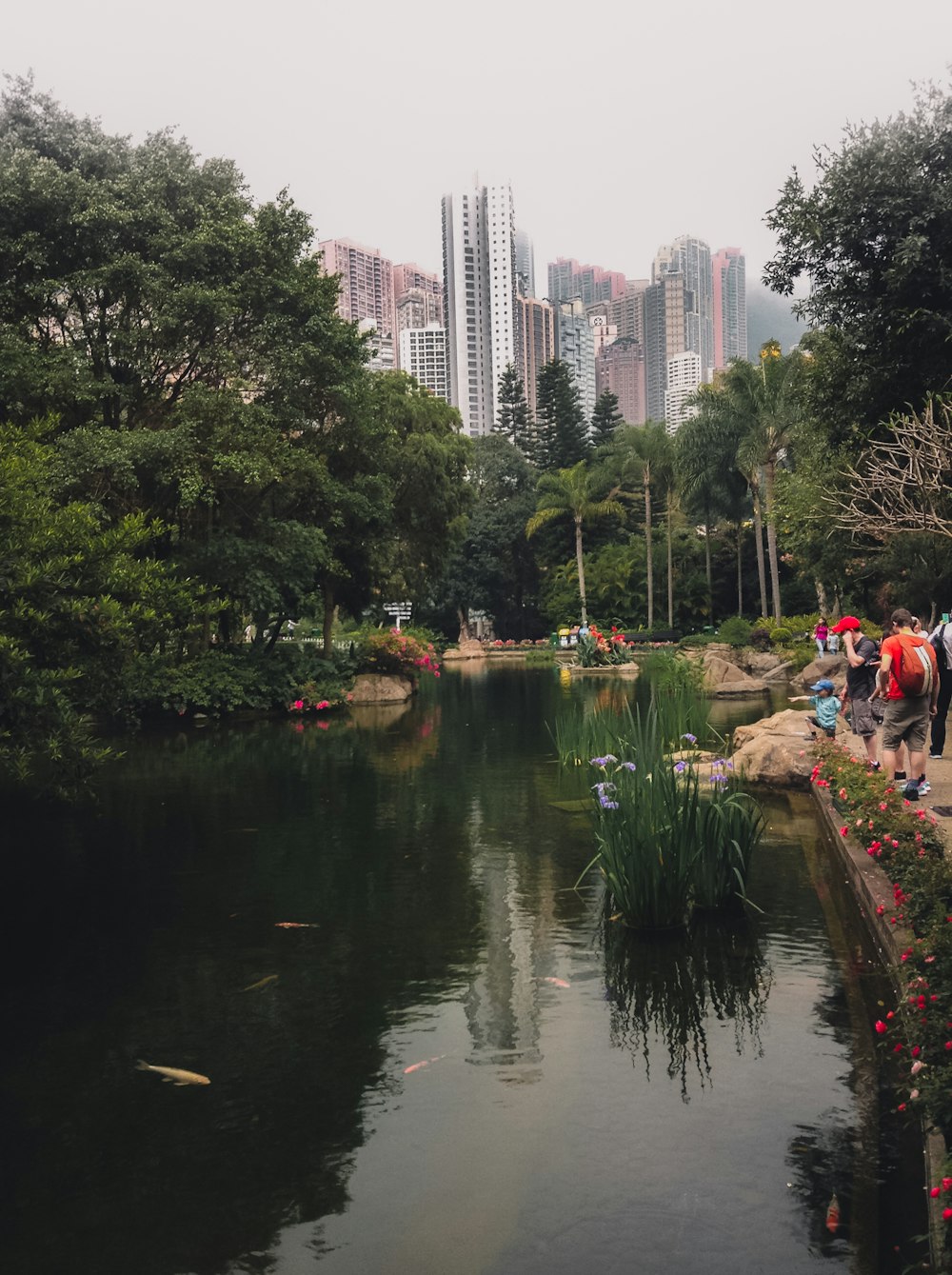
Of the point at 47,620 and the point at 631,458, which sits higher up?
the point at 631,458

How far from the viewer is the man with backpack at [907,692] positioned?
8148 millimetres

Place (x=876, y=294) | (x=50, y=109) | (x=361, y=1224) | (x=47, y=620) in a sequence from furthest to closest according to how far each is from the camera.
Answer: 1. (x=50, y=109)
2. (x=876, y=294)
3. (x=47, y=620)
4. (x=361, y=1224)

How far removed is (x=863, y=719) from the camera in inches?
406

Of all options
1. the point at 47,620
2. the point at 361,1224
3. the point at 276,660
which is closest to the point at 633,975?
the point at 361,1224

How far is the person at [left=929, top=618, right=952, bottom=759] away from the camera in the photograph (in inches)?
421

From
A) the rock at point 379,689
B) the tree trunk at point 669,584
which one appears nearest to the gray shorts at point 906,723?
the rock at point 379,689

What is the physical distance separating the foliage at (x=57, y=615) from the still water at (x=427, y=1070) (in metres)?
1.13

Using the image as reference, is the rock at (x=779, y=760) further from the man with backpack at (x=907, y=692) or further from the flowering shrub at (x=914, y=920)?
the man with backpack at (x=907, y=692)

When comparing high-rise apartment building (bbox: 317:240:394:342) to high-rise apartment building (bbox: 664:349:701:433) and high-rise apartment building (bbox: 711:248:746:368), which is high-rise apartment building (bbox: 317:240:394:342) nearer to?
high-rise apartment building (bbox: 664:349:701:433)

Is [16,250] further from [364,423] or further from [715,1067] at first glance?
[715,1067]

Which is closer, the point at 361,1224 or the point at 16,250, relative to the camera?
the point at 361,1224

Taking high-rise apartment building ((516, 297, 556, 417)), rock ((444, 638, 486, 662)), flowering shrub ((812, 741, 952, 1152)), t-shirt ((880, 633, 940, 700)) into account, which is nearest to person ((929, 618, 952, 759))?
flowering shrub ((812, 741, 952, 1152))

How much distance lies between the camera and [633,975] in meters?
5.95

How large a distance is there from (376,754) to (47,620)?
7817 mm
